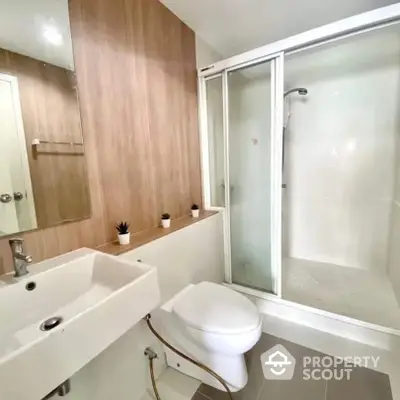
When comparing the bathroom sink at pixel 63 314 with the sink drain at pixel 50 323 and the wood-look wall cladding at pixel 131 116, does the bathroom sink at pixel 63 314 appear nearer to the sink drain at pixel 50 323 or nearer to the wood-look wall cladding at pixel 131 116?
the sink drain at pixel 50 323

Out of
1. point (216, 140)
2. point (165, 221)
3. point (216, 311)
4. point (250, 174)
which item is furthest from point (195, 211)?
point (216, 311)

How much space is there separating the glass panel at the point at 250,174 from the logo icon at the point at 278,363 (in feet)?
1.58

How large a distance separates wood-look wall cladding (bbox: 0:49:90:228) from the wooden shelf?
224mm

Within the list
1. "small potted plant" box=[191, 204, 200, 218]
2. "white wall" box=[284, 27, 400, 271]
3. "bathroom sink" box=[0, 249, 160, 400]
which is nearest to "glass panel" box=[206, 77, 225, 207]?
"small potted plant" box=[191, 204, 200, 218]

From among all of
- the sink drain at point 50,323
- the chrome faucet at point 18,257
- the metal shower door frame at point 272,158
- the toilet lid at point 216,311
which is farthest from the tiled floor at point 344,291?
the chrome faucet at point 18,257

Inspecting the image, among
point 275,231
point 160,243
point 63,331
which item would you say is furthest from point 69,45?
point 275,231

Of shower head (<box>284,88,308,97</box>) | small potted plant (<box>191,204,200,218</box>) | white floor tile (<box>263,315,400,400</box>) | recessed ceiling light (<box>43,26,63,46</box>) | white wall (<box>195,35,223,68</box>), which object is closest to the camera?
recessed ceiling light (<box>43,26,63,46</box>)

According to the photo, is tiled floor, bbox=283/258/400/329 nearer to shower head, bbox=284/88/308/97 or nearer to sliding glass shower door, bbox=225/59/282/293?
sliding glass shower door, bbox=225/59/282/293

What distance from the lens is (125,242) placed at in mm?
1312

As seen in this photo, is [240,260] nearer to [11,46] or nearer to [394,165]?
[394,165]

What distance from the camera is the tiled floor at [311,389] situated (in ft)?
3.95

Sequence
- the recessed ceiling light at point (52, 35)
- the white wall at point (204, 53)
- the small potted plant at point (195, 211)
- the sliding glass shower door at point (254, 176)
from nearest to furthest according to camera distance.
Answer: the recessed ceiling light at point (52, 35) < the sliding glass shower door at point (254, 176) < the small potted plant at point (195, 211) < the white wall at point (204, 53)

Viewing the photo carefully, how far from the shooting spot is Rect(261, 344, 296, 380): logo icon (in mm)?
1347

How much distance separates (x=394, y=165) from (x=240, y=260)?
1589 mm
